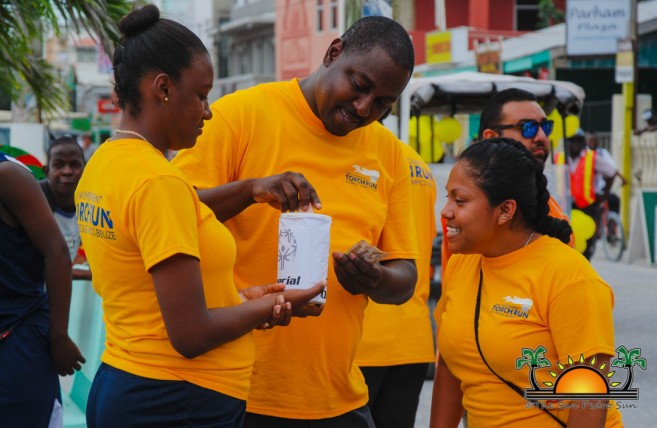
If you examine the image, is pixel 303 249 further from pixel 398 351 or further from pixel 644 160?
pixel 644 160

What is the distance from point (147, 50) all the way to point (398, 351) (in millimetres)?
2490

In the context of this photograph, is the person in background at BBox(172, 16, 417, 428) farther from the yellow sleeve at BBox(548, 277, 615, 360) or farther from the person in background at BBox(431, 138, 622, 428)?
the yellow sleeve at BBox(548, 277, 615, 360)

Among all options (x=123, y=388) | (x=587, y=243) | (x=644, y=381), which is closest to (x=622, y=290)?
(x=587, y=243)

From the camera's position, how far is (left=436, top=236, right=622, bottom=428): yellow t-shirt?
307 centimetres

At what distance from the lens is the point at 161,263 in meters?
2.55

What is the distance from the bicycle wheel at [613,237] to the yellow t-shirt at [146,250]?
14660 millimetres

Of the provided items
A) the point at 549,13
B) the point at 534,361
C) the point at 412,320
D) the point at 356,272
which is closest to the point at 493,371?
the point at 534,361

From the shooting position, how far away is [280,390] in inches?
129

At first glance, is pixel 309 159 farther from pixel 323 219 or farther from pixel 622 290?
pixel 622 290

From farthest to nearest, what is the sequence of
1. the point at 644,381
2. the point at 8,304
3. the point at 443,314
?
the point at 644,381 < the point at 8,304 < the point at 443,314

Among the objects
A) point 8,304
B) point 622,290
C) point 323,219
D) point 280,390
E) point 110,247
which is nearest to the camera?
point 110,247

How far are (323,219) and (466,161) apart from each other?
26.8 inches

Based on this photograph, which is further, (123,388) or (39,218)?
(39,218)

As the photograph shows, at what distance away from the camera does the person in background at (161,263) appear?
2.58 m
